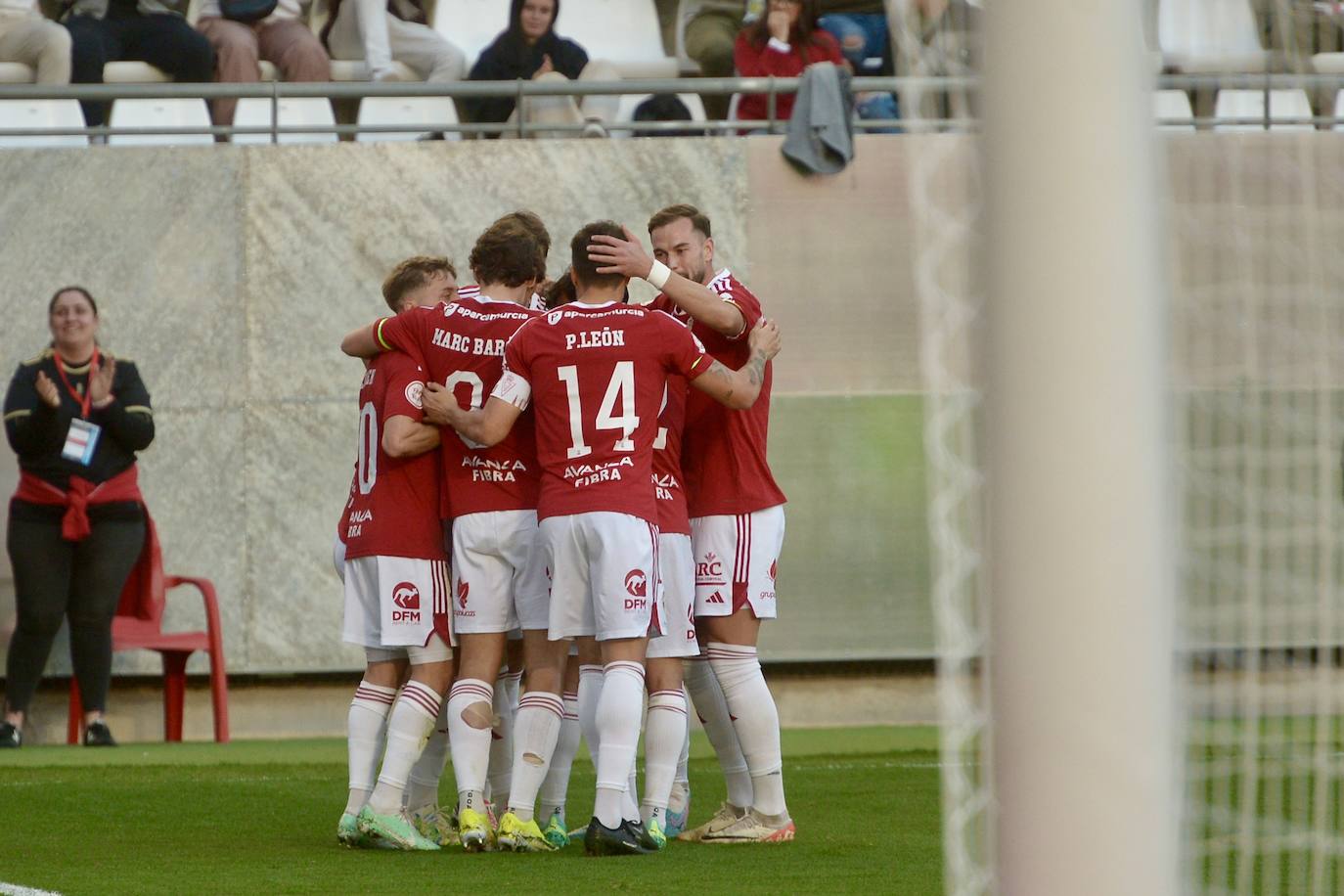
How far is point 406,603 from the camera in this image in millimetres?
5922

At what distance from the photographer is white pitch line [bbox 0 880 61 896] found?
15.6ft

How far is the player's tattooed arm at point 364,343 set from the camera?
6062 millimetres

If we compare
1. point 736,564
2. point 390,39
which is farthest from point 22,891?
point 390,39

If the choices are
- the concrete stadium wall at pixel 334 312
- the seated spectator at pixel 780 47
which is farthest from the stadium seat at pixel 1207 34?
the seated spectator at pixel 780 47

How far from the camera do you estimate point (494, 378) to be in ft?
19.7

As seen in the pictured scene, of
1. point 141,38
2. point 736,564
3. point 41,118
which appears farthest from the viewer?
point 41,118

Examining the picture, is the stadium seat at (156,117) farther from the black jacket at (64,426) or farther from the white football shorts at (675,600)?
the white football shorts at (675,600)

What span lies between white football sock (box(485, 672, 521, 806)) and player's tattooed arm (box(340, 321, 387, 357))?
120 cm

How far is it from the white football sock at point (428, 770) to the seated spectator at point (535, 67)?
245 inches

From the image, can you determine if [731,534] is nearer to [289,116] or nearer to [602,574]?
[602,574]

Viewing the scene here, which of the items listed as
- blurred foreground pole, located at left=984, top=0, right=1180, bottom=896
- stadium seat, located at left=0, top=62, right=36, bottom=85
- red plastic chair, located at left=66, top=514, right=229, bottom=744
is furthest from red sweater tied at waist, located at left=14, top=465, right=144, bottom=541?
blurred foreground pole, located at left=984, top=0, right=1180, bottom=896

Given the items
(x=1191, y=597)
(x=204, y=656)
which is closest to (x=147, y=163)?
(x=204, y=656)

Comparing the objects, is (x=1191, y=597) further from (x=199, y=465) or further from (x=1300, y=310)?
(x=199, y=465)

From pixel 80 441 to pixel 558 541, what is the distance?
5.00m
